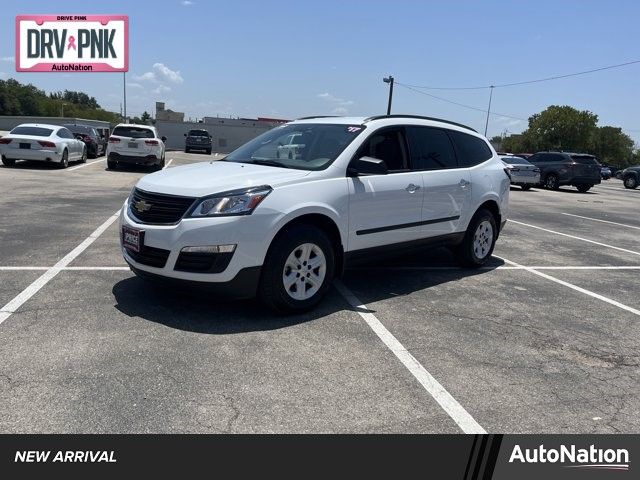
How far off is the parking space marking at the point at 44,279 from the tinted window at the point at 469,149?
15.7ft

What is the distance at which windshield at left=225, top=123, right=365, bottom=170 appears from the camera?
5336 millimetres

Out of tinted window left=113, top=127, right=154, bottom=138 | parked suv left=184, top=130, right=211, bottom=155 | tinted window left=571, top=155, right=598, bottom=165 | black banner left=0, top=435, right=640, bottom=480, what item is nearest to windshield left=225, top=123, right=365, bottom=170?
black banner left=0, top=435, right=640, bottom=480

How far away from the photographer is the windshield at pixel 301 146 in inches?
210

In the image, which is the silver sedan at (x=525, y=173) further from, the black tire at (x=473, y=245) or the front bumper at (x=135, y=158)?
the black tire at (x=473, y=245)

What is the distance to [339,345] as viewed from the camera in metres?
4.30

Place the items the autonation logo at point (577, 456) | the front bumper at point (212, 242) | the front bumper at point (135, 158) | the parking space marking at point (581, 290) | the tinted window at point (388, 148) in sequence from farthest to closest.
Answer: the front bumper at point (135, 158), the parking space marking at point (581, 290), the tinted window at point (388, 148), the front bumper at point (212, 242), the autonation logo at point (577, 456)

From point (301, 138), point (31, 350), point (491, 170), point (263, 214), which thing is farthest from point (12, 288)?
point (491, 170)

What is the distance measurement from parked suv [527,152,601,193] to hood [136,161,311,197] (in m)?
21.8

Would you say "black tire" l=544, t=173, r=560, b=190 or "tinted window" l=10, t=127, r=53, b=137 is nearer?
"tinted window" l=10, t=127, r=53, b=137

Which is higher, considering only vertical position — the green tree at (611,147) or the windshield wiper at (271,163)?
the green tree at (611,147)

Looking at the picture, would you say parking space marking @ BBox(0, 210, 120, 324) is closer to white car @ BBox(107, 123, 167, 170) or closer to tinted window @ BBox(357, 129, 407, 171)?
tinted window @ BBox(357, 129, 407, 171)

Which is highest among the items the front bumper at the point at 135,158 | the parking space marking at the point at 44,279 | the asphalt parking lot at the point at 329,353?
the front bumper at the point at 135,158

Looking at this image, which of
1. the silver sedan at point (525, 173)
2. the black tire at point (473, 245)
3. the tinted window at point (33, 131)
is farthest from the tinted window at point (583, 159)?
the tinted window at point (33, 131)

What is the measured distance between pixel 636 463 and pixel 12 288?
522 centimetres
